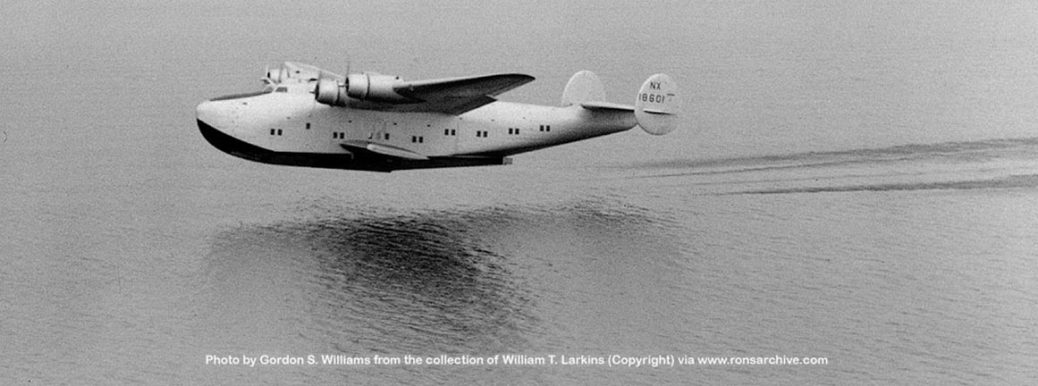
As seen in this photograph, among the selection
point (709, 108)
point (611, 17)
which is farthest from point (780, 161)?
point (611, 17)

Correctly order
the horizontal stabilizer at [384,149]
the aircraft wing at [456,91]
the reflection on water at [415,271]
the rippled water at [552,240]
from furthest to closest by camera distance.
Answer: the horizontal stabilizer at [384,149], the aircraft wing at [456,91], the reflection on water at [415,271], the rippled water at [552,240]

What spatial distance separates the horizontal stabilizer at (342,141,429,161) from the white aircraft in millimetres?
34

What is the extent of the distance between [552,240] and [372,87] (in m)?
8.04

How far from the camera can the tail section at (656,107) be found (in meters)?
47.4

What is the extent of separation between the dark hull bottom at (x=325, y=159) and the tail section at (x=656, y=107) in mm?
5737

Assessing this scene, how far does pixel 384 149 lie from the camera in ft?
146

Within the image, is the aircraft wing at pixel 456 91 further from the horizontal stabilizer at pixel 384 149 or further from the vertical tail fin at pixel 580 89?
the vertical tail fin at pixel 580 89

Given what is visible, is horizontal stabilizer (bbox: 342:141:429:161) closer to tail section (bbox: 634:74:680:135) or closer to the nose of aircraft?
the nose of aircraft

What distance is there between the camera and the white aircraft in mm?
43281

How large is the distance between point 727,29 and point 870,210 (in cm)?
4161

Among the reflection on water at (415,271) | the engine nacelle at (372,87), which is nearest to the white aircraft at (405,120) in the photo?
the engine nacelle at (372,87)

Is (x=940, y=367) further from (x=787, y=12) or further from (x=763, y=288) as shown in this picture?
(x=787, y=12)

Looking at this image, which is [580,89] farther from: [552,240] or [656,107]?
[552,240]

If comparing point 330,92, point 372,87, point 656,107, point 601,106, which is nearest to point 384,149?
point 372,87
